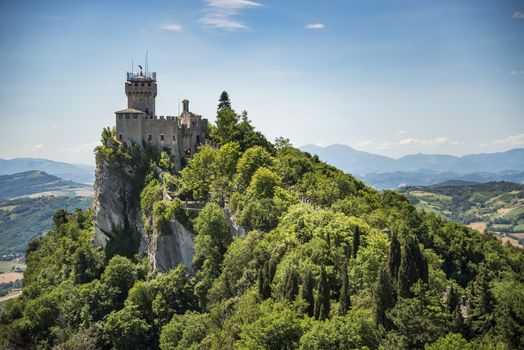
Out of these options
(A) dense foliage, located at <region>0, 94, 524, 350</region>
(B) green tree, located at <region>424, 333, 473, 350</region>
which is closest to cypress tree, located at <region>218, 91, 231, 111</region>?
(A) dense foliage, located at <region>0, 94, 524, 350</region>

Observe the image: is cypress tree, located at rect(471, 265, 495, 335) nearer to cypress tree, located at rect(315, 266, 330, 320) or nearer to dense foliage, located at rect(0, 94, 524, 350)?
dense foliage, located at rect(0, 94, 524, 350)

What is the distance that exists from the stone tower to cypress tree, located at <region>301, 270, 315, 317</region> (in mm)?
59571

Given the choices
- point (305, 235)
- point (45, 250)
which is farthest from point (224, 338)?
point (45, 250)

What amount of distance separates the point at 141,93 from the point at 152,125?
7067mm

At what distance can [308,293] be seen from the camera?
47000 mm

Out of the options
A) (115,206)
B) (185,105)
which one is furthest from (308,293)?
(185,105)

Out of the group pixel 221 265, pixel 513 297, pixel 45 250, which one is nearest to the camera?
pixel 513 297

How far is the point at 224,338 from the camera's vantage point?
52625 mm

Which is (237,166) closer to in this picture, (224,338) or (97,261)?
(97,261)

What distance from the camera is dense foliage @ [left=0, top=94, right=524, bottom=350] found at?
4297 cm

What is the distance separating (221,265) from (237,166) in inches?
773

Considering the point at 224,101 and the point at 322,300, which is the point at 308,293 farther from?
the point at 224,101

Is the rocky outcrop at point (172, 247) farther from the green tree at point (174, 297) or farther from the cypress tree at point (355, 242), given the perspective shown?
the cypress tree at point (355, 242)

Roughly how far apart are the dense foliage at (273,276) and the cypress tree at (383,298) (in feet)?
0.29
